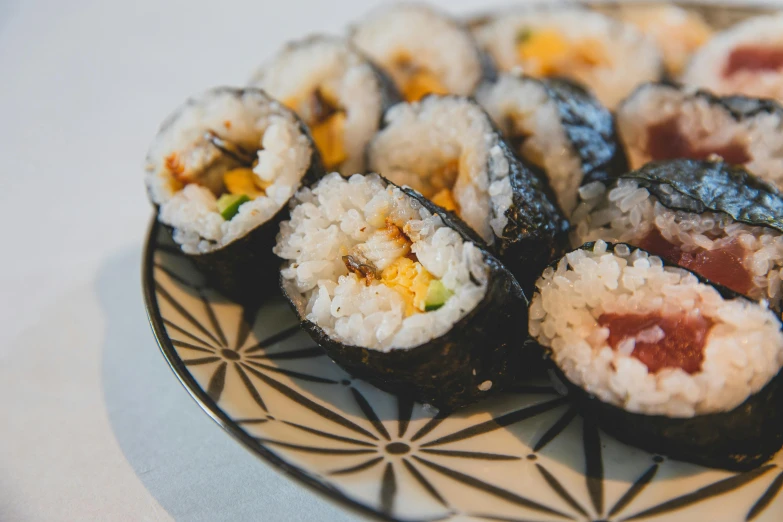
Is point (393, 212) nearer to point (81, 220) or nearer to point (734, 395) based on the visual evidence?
point (734, 395)

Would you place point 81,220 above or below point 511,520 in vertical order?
above

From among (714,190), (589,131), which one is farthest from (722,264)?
(589,131)

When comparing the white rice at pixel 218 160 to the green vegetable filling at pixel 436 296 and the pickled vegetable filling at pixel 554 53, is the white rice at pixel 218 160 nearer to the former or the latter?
the green vegetable filling at pixel 436 296

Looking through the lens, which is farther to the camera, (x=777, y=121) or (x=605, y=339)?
(x=777, y=121)

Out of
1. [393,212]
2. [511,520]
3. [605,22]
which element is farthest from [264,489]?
[605,22]

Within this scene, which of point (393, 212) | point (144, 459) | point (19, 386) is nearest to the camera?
point (393, 212)

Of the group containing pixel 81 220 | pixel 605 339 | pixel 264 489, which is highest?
pixel 81 220

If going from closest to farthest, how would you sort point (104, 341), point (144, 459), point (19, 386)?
point (144, 459)
point (19, 386)
point (104, 341)
